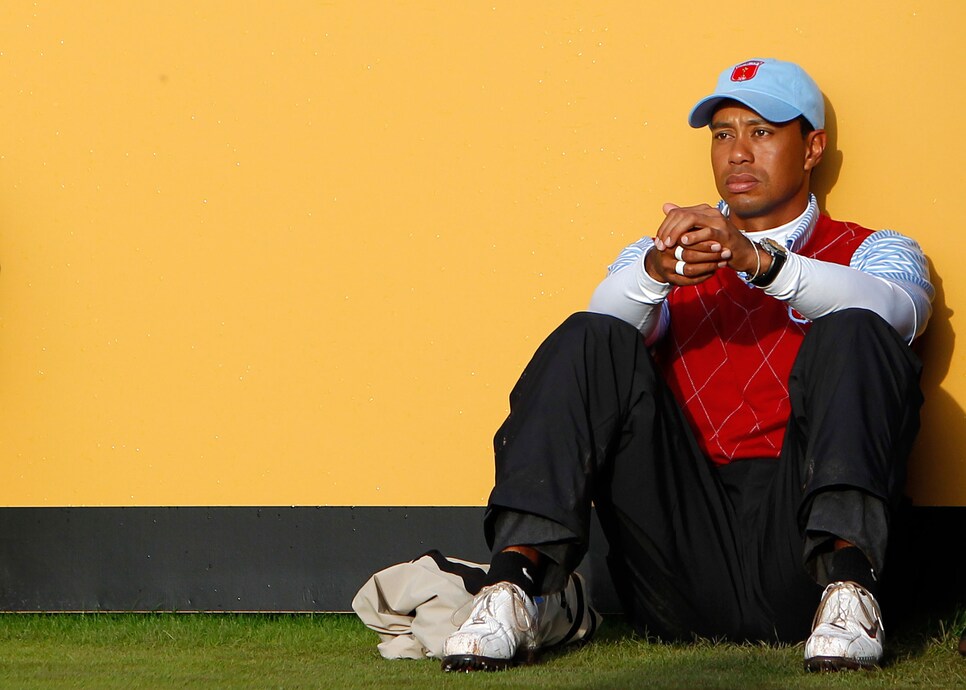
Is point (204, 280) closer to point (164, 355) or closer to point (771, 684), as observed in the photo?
point (164, 355)

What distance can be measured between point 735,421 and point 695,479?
23 cm

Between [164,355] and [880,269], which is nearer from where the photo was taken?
[880,269]

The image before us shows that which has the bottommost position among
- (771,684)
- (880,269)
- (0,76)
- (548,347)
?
(771,684)

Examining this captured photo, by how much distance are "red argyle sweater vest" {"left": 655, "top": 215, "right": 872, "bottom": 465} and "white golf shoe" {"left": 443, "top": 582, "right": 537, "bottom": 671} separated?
26.2 inches

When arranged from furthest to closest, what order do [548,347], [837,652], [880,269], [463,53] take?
[463,53], [880,269], [548,347], [837,652]

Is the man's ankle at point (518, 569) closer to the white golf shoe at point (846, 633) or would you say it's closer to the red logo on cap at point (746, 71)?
the white golf shoe at point (846, 633)

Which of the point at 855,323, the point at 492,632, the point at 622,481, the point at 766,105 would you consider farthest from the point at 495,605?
the point at 766,105

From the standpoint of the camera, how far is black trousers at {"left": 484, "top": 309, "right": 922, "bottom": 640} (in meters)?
2.23

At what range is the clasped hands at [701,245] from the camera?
2.40 m

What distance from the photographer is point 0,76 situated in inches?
135

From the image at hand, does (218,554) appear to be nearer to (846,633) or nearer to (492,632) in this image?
(492,632)

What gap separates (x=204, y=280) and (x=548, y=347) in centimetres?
126

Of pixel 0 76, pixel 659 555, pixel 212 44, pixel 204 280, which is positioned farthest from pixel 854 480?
pixel 0 76

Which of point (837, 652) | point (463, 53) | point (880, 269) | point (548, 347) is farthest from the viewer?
point (463, 53)
